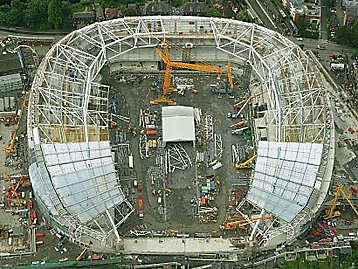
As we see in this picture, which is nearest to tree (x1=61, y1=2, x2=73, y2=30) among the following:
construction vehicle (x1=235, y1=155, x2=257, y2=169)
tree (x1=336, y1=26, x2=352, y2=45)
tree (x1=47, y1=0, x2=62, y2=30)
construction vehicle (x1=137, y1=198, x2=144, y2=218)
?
tree (x1=47, y1=0, x2=62, y2=30)

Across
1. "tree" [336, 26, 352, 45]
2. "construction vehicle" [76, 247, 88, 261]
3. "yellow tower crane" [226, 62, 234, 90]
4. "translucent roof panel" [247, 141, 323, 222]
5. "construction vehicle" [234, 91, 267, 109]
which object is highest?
"tree" [336, 26, 352, 45]

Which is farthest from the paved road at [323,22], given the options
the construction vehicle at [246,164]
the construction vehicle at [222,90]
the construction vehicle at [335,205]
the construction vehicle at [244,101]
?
the construction vehicle at [335,205]

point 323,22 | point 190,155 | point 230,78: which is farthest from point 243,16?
point 190,155

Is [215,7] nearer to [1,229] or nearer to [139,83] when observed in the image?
→ [139,83]

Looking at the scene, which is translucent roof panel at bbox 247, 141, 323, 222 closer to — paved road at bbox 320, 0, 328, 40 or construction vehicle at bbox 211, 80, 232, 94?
construction vehicle at bbox 211, 80, 232, 94

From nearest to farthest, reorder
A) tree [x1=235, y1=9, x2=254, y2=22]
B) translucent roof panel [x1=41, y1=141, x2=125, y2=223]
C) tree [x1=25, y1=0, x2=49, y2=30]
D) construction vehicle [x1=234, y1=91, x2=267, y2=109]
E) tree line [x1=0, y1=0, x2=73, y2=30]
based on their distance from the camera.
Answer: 1. translucent roof panel [x1=41, y1=141, x2=125, y2=223]
2. construction vehicle [x1=234, y1=91, x2=267, y2=109]
3. tree line [x1=0, y1=0, x2=73, y2=30]
4. tree [x1=25, y1=0, x2=49, y2=30]
5. tree [x1=235, y1=9, x2=254, y2=22]
